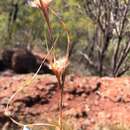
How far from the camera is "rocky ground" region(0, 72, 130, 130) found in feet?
31.0

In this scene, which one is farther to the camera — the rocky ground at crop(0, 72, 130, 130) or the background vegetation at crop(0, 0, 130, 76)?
the background vegetation at crop(0, 0, 130, 76)

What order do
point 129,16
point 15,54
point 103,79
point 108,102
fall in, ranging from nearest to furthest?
point 108,102, point 103,79, point 129,16, point 15,54

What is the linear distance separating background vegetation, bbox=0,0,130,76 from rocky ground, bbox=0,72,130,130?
11.4 feet

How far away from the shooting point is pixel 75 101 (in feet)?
33.1

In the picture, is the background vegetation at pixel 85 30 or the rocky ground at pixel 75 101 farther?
the background vegetation at pixel 85 30

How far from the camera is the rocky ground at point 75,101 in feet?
31.0

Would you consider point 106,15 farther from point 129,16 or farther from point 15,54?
point 15,54

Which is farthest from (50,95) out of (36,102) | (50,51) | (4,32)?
(4,32)

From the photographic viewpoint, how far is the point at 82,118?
9461mm

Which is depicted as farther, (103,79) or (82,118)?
(103,79)

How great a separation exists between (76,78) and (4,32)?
13936 millimetres

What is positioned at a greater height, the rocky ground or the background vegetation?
the rocky ground

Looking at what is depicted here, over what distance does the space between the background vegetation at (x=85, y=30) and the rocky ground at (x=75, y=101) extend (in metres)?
3.46

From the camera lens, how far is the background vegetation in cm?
1420
